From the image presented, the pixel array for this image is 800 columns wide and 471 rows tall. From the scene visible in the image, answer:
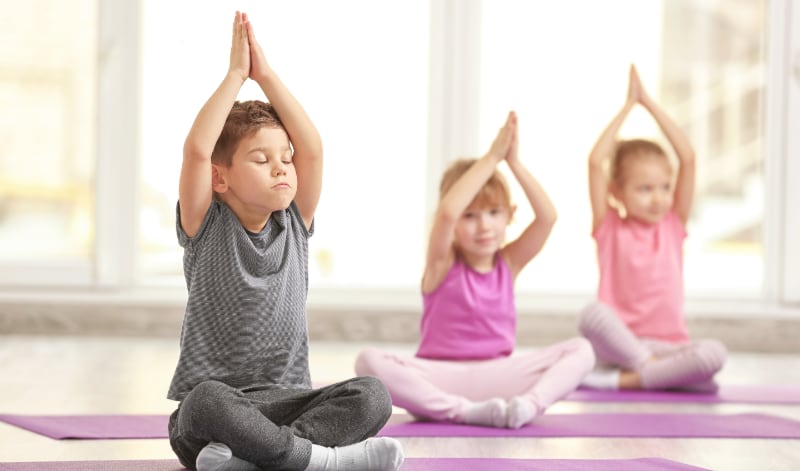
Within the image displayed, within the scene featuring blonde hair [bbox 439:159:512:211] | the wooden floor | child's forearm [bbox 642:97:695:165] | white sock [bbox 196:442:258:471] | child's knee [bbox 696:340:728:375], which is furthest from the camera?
child's forearm [bbox 642:97:695:165]

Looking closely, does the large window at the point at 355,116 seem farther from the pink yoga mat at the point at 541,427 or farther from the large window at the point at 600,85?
the pink yoga mat at the point at 541,427

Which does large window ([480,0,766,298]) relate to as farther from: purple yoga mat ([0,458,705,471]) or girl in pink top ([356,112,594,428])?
purple yoga mat ([0,458,705,471])

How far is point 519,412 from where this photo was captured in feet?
7.71

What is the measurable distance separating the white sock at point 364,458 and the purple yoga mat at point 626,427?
480 millimetres

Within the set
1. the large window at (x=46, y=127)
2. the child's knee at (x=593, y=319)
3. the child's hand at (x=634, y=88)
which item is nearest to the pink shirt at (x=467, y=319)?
the child's knee at (x=593, y=319)

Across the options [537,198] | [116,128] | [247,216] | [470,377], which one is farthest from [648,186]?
[116,128]

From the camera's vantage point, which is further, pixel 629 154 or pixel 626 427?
pixel 629 154

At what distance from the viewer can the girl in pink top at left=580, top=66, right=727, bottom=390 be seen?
3.04 metres

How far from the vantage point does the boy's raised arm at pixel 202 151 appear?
1824 millimetres

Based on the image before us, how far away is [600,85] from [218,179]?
2.64 metres

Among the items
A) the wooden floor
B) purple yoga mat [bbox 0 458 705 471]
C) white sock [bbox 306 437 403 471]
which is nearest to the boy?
white sock [bbox 306 437 403 471]

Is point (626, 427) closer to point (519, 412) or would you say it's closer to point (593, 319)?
point (519, 412)

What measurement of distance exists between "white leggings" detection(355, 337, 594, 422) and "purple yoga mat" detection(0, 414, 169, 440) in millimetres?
436

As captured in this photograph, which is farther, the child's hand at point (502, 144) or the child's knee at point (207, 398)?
the child's hand at point (502, 144)
